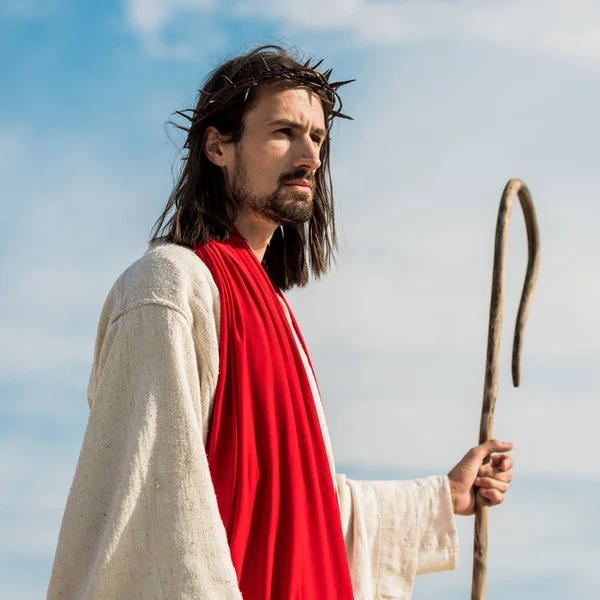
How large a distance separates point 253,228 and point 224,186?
0.69ft

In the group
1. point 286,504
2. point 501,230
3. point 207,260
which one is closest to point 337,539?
point 286,504

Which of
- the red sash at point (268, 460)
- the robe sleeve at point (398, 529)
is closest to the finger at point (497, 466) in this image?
the robe sleeve at point (398, 529)

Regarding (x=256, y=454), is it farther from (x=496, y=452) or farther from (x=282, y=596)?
(x=496, y=452)

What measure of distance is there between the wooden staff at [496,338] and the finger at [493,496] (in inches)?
1.0

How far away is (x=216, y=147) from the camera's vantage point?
482 cm

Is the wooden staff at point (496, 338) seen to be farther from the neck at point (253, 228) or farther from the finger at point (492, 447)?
the neck at point (253, 228)

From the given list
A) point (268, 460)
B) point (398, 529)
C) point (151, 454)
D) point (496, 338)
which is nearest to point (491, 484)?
point (398, 529)

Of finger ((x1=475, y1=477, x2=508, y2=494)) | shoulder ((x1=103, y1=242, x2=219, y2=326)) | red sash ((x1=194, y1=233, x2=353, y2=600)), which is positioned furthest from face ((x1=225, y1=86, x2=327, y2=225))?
finger ((x1=475, y1=477, x2=508, y2=494))

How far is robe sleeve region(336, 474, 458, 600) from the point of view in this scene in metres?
4.89

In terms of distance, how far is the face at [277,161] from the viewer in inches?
183

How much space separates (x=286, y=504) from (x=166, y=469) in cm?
48

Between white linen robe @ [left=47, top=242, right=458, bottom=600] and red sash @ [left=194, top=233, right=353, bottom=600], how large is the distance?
0.08 metres

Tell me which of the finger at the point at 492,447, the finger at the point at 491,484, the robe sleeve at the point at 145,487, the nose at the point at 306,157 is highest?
the nose at the point at 306,157

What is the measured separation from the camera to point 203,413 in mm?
4027
